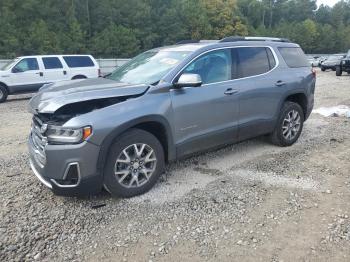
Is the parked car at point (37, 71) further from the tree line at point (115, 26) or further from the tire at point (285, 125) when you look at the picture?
the tree line at point (115, 26)

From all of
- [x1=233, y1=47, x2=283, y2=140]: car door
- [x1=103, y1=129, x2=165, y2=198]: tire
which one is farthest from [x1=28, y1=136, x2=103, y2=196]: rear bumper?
[x1=233, y1=47, x2=283, y2=140]: car door

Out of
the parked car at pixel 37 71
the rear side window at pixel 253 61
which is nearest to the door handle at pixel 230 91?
the rear side window at pixel 253 61

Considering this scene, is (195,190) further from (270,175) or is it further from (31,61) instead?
(31,61)

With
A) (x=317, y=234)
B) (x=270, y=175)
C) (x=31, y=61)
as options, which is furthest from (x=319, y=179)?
(x=31, y=61)

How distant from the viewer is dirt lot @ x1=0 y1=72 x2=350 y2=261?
10.4 ft

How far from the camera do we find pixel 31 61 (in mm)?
13352

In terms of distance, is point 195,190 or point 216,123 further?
point 216,123

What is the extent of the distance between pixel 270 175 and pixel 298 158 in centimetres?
91

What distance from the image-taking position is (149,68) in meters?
4.72

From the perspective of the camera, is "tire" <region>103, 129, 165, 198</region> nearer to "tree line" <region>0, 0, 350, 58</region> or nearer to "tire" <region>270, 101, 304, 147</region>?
"tire" <region>270, 101, 304, 147</region>

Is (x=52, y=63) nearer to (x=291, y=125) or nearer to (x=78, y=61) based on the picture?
(x=78, y=61)

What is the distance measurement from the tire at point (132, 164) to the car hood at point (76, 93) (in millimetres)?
472

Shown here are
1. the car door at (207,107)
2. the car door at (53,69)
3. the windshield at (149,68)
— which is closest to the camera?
the car door at (207,107)

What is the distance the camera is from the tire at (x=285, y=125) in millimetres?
5777
